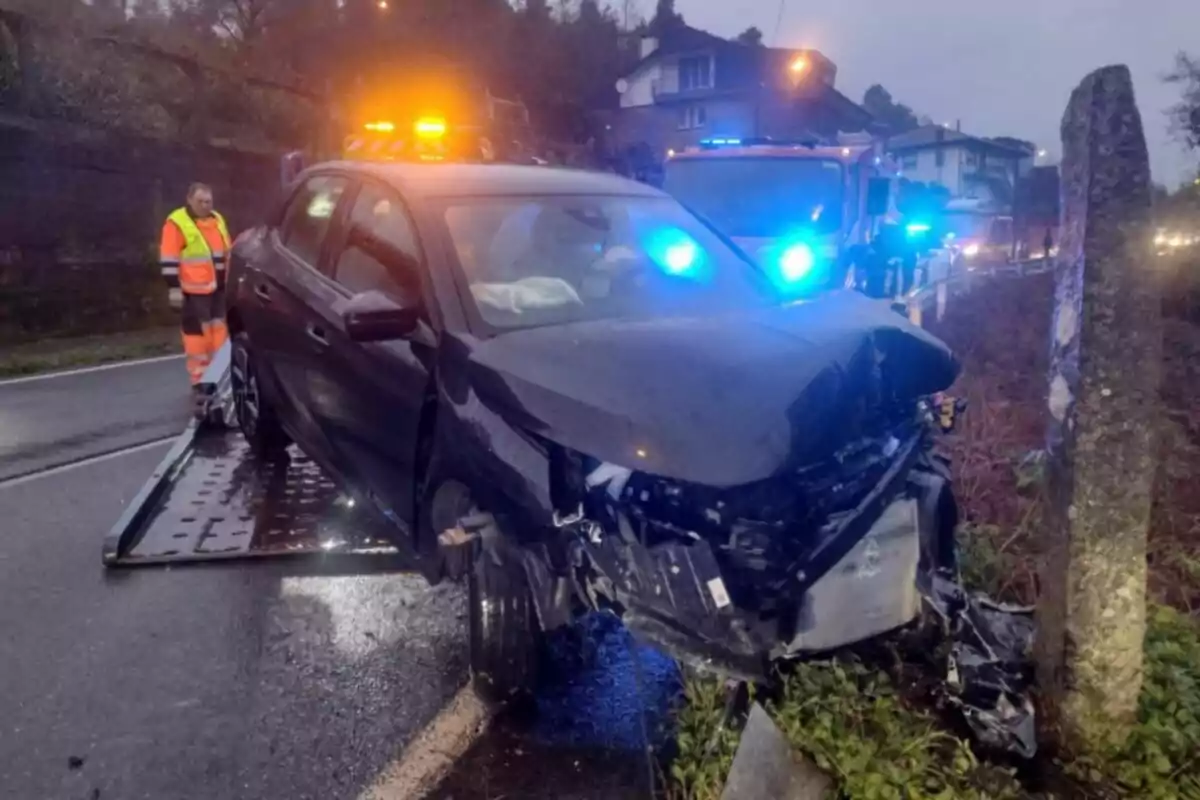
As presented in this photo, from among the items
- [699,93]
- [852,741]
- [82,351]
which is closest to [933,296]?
[82,351]

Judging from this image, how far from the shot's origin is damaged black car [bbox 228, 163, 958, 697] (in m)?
3.16

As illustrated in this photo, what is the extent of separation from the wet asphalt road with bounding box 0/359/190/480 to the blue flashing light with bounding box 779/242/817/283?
526 cm

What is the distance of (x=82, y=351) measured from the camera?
11664 mm

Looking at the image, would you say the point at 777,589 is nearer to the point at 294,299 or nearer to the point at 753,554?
the point at 753,554

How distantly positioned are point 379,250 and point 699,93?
1742 inches

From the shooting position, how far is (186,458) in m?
6.44

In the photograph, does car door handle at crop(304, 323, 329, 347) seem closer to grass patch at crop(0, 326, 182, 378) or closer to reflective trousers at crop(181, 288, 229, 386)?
reflective trousers at crop(181, 288, 229, 386)

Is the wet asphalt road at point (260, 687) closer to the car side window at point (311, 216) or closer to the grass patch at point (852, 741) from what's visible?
the grass patch at point (852, 741)

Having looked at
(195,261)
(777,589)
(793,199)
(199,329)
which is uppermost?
(793,199)

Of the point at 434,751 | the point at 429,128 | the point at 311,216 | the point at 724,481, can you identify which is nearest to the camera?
the point at 724,481

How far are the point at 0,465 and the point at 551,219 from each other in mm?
4449

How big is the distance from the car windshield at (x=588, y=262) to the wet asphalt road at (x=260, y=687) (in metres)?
1.31

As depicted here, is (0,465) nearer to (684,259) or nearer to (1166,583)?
(684,259)

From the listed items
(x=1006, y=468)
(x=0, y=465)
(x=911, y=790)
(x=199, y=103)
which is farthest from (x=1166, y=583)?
(x=199, y=103)
